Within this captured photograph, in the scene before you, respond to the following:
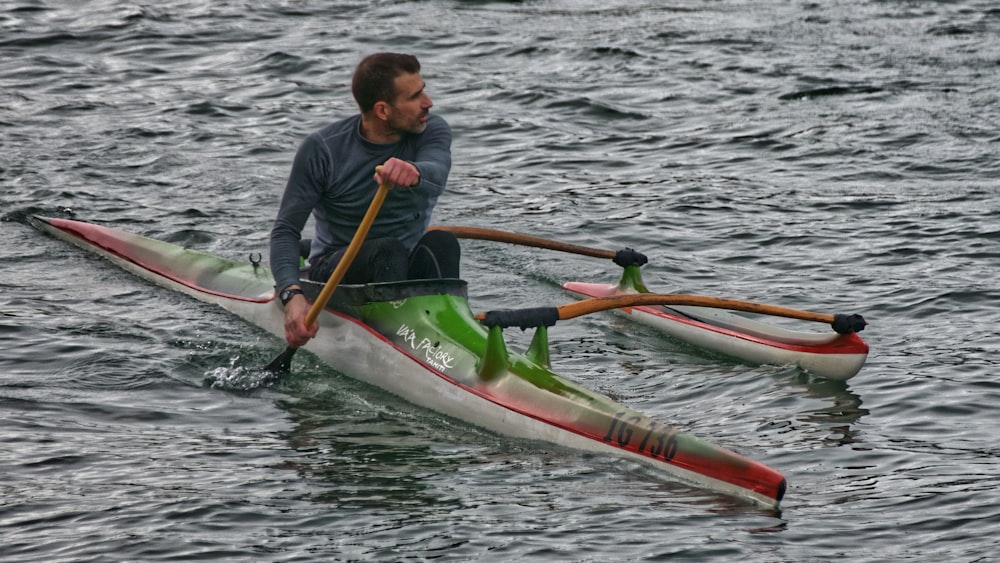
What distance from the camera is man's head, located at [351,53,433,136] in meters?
7.19

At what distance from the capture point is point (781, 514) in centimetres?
584

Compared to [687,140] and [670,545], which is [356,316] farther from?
[687,140]

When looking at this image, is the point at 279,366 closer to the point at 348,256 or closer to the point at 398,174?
the point at 348,256

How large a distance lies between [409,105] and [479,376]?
150cm

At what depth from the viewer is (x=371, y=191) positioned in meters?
7.49

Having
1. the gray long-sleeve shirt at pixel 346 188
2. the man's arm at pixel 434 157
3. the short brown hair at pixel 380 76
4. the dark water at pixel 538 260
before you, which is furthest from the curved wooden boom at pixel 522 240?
the short brown hair at pixel 380 76

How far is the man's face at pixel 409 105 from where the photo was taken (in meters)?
7.21

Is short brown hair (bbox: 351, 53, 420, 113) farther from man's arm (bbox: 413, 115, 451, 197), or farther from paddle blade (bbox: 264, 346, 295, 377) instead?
paddle blade (bbox: 264, 346, 295, 377)

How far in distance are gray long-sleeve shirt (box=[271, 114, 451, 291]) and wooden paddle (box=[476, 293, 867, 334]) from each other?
2.54ft

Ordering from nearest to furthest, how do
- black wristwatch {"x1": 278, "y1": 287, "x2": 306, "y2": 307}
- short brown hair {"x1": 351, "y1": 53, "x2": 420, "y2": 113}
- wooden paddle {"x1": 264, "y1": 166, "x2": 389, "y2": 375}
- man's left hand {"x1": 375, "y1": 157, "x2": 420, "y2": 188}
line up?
1. man's left hand {"x1": 375, "y1": 157, "x2": 420, "y2": 188}
2. wooden paddle {"x1": 264, "y1": 166, "x2": 389, "y2": 375}
3. short brown hair {"x1": 351, "y1": 53, "x2": 420, "y2": 113}
4. black wristwatch {"x1": 278, "y1": 287, "x2": 306, "y2": 307}

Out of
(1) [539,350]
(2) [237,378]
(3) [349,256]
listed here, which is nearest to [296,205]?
(3) [349,256]

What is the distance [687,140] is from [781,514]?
864 centimetres

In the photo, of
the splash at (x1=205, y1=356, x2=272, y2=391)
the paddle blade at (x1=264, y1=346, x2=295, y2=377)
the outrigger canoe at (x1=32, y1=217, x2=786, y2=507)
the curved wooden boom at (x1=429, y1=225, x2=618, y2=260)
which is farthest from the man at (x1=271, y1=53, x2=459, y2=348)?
the curved wooden boom at (x1=429, y1=225, x2=618, y2=260)

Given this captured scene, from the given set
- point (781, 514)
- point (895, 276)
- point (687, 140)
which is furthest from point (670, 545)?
point (687, 140)
